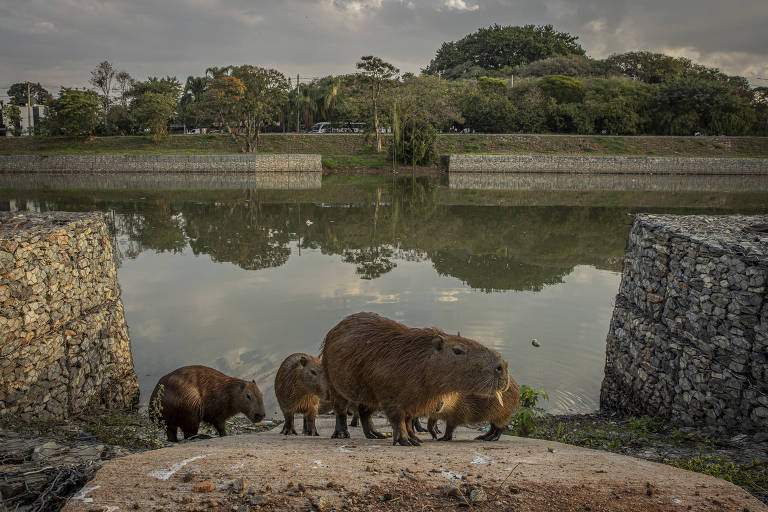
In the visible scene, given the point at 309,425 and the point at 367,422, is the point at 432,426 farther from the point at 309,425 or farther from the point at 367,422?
the point at 309,425

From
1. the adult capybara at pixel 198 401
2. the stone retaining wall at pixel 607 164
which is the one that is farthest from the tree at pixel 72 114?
the adult capybara at pixel 198 401

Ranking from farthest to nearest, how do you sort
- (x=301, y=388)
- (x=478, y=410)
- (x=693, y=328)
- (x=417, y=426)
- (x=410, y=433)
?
(x=693, y=328)
(x=417, y=426)
(x=301, y=388)
(x=478, y=410)
(x=410, y=433)

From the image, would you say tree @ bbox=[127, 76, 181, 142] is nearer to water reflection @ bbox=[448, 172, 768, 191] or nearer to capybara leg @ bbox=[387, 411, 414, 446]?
water reflection @ bbox=[448, 172, 768, 191]

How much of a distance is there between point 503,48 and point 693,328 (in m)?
104

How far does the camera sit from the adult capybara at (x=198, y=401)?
5.88 meters

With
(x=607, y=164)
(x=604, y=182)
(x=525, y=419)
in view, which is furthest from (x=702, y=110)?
(x=525, y=419)

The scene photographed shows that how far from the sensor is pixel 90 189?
33.3 m

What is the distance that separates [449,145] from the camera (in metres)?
56.7

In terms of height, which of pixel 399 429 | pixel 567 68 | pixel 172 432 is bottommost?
pixel 172 432

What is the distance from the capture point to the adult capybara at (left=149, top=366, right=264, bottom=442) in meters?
5.88

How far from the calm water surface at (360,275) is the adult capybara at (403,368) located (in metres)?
3.45

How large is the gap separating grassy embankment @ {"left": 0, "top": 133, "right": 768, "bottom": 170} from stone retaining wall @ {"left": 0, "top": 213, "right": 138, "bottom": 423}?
4593 centimetres

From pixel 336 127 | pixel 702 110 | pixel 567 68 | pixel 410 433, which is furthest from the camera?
pixel 567 68

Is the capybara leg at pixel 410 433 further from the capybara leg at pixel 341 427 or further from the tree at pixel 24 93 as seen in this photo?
the tree at pixel 24 93
